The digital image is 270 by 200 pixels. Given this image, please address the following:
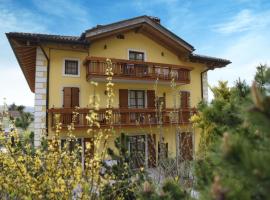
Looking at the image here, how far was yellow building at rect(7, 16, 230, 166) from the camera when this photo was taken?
591 inches

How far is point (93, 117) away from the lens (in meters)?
4.39

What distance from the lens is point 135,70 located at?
16.6 meters

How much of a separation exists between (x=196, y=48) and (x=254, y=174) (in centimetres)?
1832

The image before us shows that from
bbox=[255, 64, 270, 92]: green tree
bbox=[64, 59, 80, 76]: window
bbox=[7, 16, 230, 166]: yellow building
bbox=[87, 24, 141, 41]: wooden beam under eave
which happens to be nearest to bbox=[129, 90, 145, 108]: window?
bbox=[7, 16, 230, 166]: yellow building

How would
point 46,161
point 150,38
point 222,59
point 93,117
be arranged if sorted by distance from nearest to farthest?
1. point 93,117
2. point 46,161
3. point 150,38
4. point 222,59

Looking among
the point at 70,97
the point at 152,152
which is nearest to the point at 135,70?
the point at 70,97

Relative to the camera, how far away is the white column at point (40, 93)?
14.9 meters

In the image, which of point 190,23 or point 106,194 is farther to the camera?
point 190,23

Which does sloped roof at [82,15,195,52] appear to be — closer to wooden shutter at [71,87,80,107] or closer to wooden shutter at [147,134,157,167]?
wooden shutter at [71,87,80,107]

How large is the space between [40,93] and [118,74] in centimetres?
431

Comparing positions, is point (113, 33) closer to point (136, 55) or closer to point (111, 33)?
point (111, 33)

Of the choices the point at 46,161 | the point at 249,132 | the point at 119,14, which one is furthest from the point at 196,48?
the point at 249,132

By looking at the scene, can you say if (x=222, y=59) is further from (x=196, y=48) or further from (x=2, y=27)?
(x=2, y=27)

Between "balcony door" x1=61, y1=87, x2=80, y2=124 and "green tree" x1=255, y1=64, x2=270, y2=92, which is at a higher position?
"balcony door" x1=61, y1=87, x2=80, y2=124
